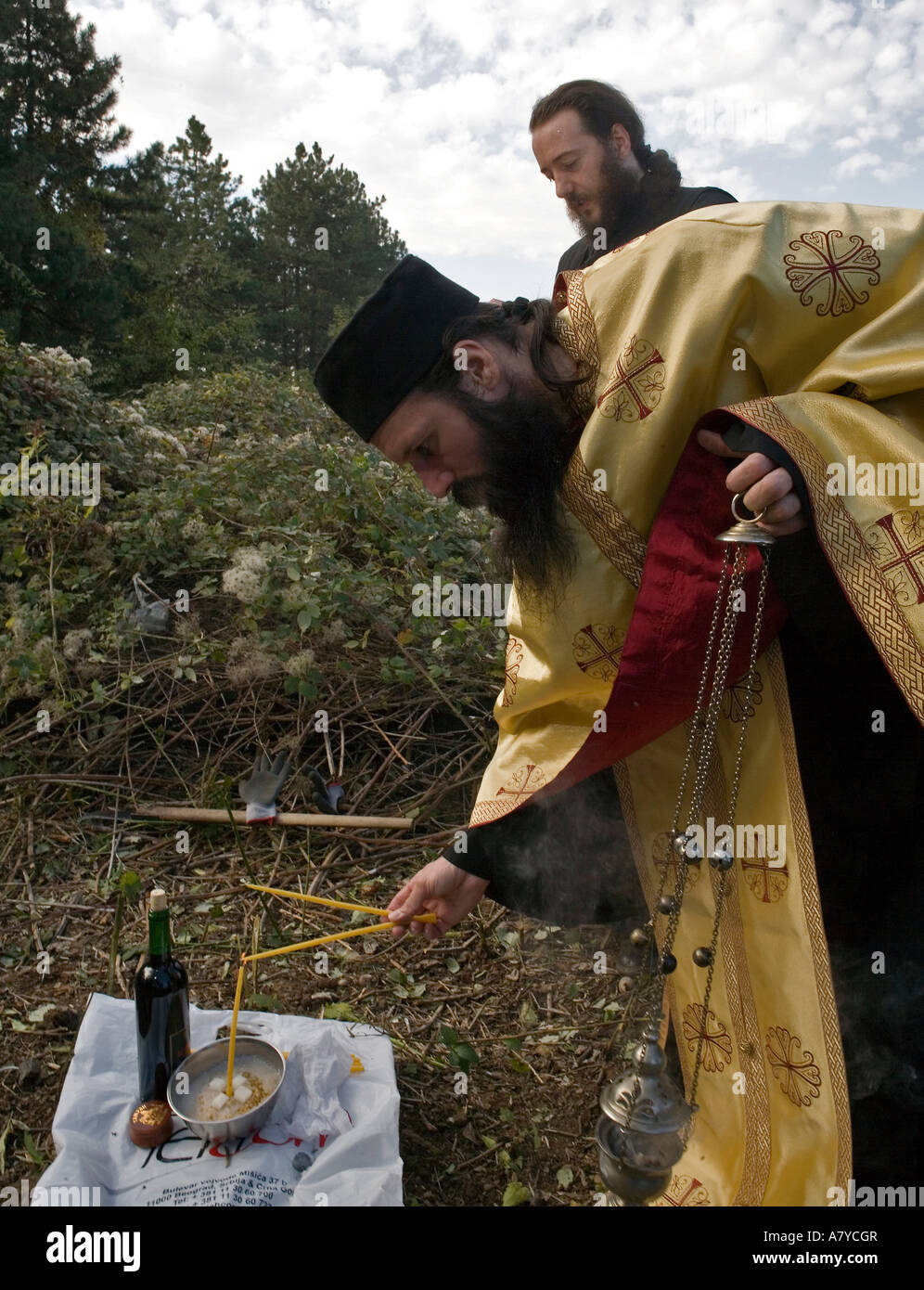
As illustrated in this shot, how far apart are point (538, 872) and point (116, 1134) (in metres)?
1.27

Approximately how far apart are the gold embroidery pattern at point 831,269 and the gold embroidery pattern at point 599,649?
0.79 meters

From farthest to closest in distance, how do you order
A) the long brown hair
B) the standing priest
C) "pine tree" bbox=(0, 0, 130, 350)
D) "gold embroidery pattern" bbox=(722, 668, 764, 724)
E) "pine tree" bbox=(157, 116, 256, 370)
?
"pine tree" bbox=(157, 116, 256, 370)
"pine tree" bbox=(0, 0, 130, 350)
the long brown hair
"gold embroidery pattern" bbox=(722, 668, 764, 724)
the standing priest

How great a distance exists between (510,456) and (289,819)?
227 centimetres

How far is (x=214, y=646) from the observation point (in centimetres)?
434

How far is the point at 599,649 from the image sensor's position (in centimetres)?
197

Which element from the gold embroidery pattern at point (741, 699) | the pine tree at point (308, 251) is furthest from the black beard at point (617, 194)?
the pine tree at point (308, 251)

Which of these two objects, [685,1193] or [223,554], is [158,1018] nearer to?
[685,1193]

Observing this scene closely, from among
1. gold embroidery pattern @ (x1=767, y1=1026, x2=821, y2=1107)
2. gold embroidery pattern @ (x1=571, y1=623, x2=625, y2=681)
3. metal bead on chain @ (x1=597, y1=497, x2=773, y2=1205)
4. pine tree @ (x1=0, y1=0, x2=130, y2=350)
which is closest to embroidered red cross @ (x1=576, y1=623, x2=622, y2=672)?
gold embroidery pattern @ (x1=571, y1=623, x2=625, y2=681)

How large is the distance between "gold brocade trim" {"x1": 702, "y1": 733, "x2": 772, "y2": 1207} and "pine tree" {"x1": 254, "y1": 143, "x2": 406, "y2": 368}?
1138 inches

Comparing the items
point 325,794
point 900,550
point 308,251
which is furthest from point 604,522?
point 308,251

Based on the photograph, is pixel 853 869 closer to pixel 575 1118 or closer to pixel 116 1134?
pixel 575 1118

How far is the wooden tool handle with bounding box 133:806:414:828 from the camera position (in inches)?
145

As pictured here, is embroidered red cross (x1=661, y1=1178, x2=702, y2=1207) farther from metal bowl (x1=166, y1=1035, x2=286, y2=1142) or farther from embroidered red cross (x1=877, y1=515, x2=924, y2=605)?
embroidered red cross (x1=877, y1=515, x2=924, y2=605)
